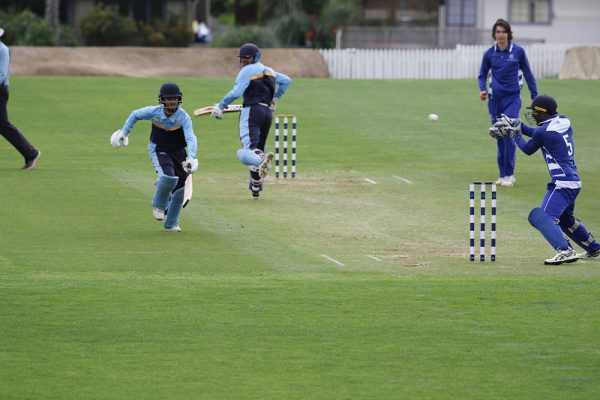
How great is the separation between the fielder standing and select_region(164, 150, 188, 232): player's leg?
6621 mm

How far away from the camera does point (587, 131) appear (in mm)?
31312

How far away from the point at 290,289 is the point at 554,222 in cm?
332

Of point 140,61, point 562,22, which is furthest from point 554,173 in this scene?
point 562,22

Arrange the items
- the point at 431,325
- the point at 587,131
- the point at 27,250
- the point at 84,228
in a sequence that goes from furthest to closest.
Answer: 1. the point at 587,131
2. the point at 84,228
3. the point at 27,250
4. the point at 431,325

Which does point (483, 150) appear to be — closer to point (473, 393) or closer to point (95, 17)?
point (473, 393)

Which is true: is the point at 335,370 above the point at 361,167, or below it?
above

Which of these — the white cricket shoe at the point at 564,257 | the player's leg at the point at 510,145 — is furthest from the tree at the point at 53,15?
the white cricket shoe at the point at 564,257

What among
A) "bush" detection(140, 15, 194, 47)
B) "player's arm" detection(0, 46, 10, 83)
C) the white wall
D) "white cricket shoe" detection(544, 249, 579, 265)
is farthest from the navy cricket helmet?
the white wall

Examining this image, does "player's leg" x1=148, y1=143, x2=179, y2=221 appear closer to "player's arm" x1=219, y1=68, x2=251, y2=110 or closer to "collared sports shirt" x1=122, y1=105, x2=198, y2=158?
"collared sports shirt" x1=122, y1=105, x2=198, y2=158

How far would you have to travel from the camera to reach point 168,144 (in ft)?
56.4

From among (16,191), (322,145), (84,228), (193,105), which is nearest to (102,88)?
(193,105)

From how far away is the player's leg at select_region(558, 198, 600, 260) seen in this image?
1517 centimetres

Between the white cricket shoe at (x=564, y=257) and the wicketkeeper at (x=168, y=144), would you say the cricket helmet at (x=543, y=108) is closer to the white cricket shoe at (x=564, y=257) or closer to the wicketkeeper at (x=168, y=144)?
the white cricket shoe at (x=564, y=257)

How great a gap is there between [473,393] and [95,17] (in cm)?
5222
